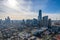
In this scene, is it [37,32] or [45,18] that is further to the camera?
[45,18]

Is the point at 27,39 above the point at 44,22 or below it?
below

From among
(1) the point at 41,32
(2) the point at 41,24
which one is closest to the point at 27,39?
(1) the point at 41,32

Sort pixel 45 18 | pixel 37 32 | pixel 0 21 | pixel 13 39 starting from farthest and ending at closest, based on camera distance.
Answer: pixel 0 21 → pixel 45 18 → pixel 37 32 → pixel 13 39

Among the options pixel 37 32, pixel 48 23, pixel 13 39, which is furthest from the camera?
pixel 48 23

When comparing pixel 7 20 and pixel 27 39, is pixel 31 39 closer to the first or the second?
pixel 27 39

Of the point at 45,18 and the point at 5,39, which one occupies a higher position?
the point at 45,18

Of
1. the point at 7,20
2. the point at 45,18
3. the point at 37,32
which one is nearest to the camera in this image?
the point at 37,32

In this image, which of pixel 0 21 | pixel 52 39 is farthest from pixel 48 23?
pixel 0 21

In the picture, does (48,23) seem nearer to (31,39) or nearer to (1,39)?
(31,39)

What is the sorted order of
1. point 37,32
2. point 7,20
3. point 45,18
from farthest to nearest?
point 7,20 → point 45,18 → point 37,32
